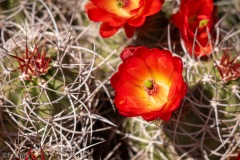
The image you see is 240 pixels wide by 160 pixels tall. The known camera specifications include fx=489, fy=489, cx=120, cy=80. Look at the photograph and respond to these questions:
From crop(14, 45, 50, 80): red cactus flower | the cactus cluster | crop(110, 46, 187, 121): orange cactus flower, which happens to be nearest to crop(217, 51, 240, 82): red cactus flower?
the cactus cluster

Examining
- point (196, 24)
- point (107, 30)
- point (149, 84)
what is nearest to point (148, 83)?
point (149, 84)

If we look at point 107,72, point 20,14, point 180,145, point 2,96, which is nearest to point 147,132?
point 180,145

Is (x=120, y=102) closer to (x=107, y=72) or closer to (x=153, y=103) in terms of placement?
(x=153, y=103)

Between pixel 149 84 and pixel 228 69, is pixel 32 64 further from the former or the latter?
pixel 228 69

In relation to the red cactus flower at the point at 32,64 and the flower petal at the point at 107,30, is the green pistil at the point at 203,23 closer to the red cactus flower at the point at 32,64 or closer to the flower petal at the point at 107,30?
the flower petal at the point at 107,30

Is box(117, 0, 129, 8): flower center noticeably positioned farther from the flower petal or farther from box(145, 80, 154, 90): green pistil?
box(145, 80, 154, 90): green pistil

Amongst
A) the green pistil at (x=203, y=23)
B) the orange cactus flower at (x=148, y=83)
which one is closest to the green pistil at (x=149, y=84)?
the orange cactus flower at (x=148, y=83)
